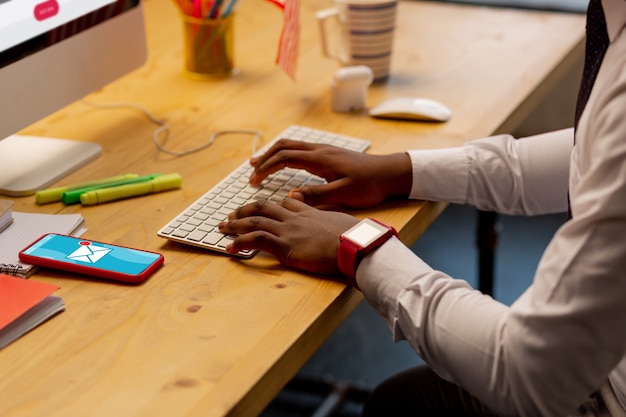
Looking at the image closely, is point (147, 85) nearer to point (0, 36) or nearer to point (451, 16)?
point (0, 36)

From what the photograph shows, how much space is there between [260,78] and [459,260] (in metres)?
0.96

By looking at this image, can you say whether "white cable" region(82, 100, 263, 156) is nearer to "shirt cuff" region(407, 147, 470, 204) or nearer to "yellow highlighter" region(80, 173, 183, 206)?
"yellow highlighter" region(80, 173, 183, 206)

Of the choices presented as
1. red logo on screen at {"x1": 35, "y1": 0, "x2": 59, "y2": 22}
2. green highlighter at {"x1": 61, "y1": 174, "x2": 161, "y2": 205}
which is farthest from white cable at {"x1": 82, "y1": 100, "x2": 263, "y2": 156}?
red logo on screen at {"x1": 35, "y1": 0, "x2": 59, "y2": 22}

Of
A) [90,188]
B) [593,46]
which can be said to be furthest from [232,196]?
[593,46]

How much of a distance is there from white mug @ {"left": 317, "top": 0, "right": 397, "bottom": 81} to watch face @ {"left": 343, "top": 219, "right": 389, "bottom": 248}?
586mm

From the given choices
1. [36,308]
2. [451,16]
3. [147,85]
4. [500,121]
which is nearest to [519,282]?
[451,16]

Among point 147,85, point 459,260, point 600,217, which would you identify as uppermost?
Answer: point 600,217

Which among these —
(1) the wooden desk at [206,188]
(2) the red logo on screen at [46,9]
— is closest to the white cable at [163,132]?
(1) the wooden desk at [206,188]

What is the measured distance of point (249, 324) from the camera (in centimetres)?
81

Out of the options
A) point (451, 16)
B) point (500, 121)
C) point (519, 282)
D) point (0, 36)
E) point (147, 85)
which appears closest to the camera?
point (0, 36)

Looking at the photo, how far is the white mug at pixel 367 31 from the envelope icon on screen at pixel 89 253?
68cm

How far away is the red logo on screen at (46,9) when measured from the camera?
3.56ft

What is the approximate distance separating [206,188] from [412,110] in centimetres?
36

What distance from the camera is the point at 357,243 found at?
2.88 feet
